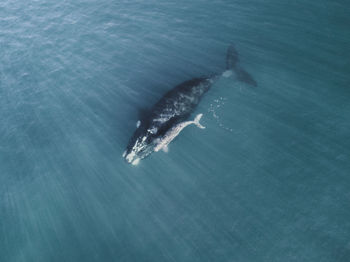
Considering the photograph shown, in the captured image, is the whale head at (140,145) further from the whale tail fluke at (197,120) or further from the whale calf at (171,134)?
the whale tail fluke at (197,120)

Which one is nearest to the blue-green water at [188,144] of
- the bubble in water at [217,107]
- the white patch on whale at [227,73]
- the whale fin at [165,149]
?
the bubble in water at [217,107]

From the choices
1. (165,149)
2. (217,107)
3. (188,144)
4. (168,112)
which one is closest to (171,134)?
(165,149)

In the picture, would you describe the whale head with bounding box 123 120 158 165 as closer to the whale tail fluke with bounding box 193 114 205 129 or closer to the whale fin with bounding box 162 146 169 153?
the whale fin with bounding box 162 146 169 153

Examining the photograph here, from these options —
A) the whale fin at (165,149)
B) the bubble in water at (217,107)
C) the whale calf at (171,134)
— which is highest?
the bubble in water at (217,107)

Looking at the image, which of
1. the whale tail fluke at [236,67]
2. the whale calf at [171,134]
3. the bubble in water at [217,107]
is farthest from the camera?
the whale tail fluke at [236,67]

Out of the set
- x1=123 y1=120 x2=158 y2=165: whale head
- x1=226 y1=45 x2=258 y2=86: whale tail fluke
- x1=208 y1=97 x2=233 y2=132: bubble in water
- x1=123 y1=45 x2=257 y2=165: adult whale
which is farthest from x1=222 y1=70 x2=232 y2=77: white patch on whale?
x1=123 y1=120 x2=158 y2=165: whale head

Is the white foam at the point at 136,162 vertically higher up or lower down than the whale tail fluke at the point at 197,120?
lower down

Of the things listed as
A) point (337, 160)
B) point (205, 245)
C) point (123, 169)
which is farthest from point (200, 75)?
point (205, 245)

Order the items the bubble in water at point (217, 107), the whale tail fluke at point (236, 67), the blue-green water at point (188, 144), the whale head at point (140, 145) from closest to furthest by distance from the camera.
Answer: the blue-green water at point (188, 144), the whale head at point (140, 145), the bubble in water at point (217, 107), the whale tail fluke at point (236, 67)

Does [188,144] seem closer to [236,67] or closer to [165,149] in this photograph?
[165,149]
